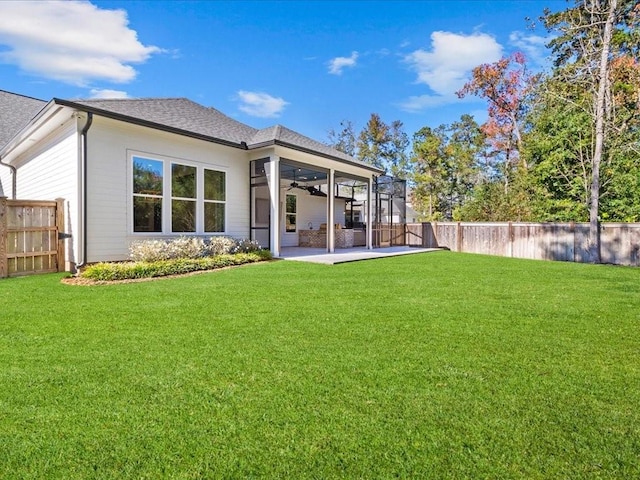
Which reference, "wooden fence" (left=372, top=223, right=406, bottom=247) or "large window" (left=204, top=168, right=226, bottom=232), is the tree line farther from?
"large window" (left=204, top=168, right=226, bottom=232)

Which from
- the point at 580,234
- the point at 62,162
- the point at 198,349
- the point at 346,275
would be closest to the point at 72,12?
the point at 62,162

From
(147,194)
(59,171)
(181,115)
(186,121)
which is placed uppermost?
(181,115)

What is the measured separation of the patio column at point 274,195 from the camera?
33.9 feet

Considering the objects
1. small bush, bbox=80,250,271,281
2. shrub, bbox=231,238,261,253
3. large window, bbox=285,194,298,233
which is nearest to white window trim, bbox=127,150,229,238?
shrub, bbox=231,238,261,253

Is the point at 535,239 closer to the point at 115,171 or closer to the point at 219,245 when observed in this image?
the point at 219,245

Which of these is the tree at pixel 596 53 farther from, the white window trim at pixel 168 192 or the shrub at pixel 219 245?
the white window trim at pixel 168 192

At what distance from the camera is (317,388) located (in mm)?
2590

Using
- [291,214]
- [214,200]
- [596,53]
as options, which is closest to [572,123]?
[596,53]

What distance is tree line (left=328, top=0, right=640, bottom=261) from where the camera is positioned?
11.8 m

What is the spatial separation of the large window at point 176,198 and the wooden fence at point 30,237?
5.59ft

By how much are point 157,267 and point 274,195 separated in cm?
403

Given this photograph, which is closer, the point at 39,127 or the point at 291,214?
the point at 39,127

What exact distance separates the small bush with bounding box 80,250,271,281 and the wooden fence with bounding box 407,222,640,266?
980 centimetres

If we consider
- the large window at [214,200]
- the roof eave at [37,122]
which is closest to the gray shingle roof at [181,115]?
the roof eave at [37,122]
